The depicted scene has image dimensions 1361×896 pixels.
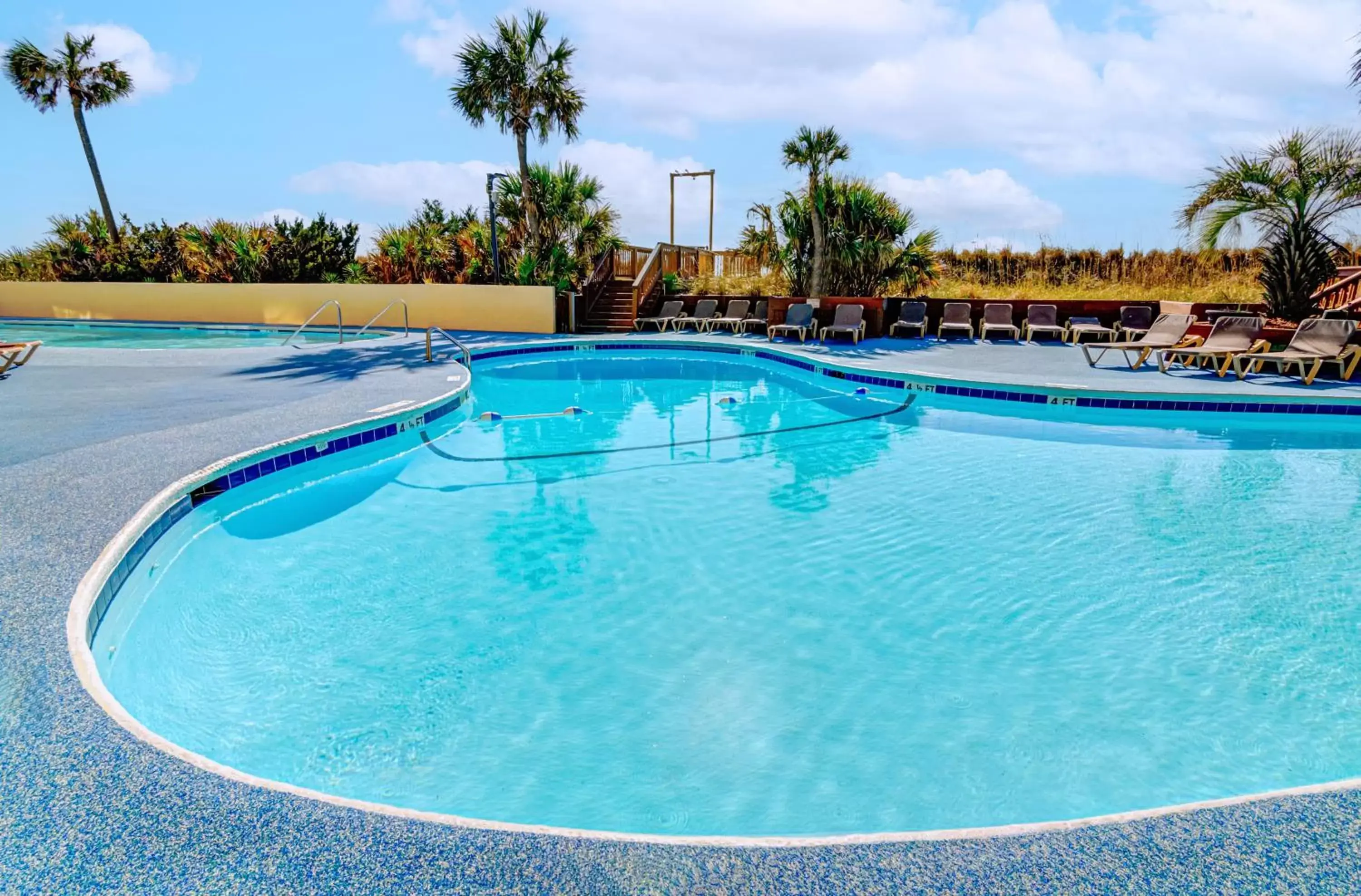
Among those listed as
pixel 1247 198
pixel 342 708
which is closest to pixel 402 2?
pixel 342 708

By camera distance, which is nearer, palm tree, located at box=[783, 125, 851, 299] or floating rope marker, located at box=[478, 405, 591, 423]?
floating rope marker, located at box=[478, 405, 591, 423]

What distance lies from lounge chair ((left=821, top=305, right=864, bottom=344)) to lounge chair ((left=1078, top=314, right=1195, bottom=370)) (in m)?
3.79

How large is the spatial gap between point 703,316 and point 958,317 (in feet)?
17.1

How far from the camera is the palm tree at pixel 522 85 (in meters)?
16.4

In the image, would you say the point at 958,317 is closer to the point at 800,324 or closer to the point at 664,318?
the point at 800,324

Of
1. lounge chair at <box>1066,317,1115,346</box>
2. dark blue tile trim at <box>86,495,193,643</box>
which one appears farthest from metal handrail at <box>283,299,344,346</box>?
lounge chair at <box>1066,317,1115,346</box>

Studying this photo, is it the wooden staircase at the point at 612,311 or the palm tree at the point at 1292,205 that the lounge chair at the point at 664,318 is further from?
the palm tree at the point at 1292,205

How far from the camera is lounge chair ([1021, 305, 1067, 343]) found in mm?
13945

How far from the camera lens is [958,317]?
1441 cm

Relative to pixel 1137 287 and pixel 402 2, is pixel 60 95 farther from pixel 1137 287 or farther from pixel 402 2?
pixel 1137 287

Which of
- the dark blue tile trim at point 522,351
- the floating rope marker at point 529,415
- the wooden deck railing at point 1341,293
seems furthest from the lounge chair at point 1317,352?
the dark blue tile trim at point 522,351

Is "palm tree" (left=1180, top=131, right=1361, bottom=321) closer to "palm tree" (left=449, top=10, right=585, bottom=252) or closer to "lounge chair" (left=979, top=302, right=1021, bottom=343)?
"lounge chair" (left=979, top=302, right=1021, bottom=343)

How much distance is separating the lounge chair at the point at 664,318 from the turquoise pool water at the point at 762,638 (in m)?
9.83

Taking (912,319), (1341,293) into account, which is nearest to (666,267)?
(912,319)
